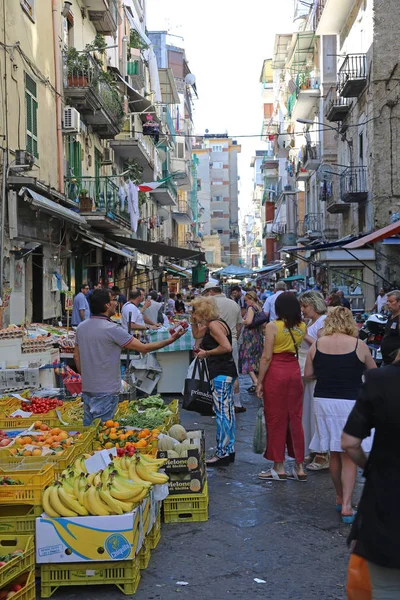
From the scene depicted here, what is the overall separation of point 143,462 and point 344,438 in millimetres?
2768

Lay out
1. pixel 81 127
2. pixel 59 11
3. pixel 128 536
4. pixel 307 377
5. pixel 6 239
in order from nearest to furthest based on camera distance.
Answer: pixel 128 536 → pixel 307 377 → pixel 6 239 → pixel 59 11 → pixel 81 127

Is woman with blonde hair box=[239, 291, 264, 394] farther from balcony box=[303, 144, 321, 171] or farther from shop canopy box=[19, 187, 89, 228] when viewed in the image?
balcony box=[303, 144, 321, 171]

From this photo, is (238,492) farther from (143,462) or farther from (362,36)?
(362,36)

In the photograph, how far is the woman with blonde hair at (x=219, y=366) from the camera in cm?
773

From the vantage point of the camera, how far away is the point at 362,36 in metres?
27.4

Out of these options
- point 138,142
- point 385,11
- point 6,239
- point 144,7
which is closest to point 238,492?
point 6,239

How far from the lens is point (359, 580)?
308 centimetres

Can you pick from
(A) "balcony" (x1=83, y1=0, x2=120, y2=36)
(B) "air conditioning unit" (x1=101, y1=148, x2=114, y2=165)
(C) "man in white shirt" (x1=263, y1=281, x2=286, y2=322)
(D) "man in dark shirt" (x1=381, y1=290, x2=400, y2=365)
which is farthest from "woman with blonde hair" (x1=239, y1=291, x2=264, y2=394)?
(B) "air conditioning unit" (x1=101, y1=148, x2=114, y2=165)

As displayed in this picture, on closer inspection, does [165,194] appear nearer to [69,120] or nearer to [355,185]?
[355,185]

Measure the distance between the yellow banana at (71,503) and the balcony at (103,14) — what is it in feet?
66.5

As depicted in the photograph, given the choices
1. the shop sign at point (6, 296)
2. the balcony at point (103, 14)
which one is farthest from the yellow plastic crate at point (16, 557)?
the balcony at point (103, 14)

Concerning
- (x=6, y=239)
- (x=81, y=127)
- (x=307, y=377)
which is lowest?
(x=307, y=377)

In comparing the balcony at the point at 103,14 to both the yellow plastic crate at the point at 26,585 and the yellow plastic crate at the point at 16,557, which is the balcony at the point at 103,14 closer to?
the yellow plastic crate at the point at 16,557

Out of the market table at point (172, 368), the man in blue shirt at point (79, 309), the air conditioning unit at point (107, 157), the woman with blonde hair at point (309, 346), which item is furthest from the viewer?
the air conditioning unit at point (107, 157)
